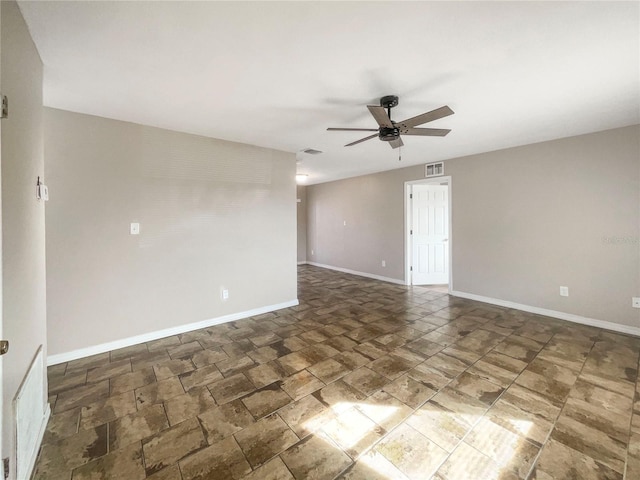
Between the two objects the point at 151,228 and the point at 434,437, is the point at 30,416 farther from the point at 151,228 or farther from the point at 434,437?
the point at 434,437

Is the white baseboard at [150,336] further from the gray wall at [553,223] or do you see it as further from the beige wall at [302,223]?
the beige wall at [302,223]

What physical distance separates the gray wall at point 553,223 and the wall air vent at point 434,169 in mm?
108

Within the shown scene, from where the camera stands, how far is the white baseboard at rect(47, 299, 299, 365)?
2.53 meters

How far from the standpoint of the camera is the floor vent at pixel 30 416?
3.94 ft

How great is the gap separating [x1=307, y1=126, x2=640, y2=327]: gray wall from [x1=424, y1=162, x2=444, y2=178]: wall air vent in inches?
4.2

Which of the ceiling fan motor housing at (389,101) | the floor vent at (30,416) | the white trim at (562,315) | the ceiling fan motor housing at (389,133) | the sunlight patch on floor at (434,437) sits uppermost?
the ceiling fan motor housing at (389,101)

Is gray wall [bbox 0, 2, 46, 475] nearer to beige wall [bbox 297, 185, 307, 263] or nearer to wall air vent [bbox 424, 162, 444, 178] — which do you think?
wall air vent [bbox 424, 162, 444, 178]

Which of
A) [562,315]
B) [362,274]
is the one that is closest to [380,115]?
[562,315]

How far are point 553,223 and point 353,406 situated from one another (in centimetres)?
369

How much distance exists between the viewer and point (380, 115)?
6.99 ft

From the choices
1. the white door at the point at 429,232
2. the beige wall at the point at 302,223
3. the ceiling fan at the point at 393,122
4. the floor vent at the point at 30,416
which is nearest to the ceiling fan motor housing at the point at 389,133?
the ceiling fan at the point at 393,122

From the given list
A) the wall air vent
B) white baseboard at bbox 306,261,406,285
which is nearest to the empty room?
the wall air vent

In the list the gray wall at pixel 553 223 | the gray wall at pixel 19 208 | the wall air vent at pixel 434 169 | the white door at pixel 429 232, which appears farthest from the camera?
the white door at pixel 429 232

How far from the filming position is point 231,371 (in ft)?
7.65
